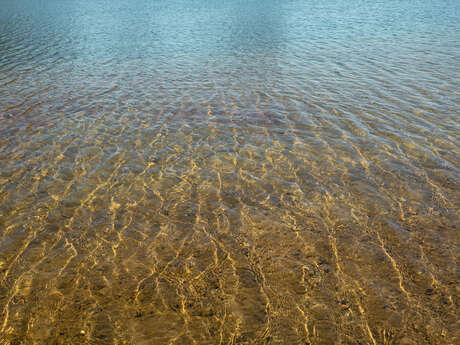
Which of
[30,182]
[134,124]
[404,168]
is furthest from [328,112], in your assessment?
[30,182]

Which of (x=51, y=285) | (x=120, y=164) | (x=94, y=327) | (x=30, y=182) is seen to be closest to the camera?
(x=94, y=327)

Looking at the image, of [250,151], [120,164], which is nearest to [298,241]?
[250,151]

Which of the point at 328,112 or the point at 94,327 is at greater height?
the point at 94,327

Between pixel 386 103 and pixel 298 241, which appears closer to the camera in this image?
pixel 298 241

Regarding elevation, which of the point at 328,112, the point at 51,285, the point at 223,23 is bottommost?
the point at 223,23

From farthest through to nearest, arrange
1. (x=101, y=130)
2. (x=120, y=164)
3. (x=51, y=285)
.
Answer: (x=101, y=130), (x=120, y=164), (x=51, y=285)

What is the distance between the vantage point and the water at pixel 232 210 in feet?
18.3

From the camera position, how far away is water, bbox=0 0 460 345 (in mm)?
5582

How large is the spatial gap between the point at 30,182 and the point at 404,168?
11895 mm

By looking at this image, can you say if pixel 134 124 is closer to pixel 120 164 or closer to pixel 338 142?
pixel 120 164

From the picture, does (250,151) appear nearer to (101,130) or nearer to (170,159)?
(170,159)

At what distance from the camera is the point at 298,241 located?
7184mm

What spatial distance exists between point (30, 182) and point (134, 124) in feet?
16.6

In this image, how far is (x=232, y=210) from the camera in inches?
324
